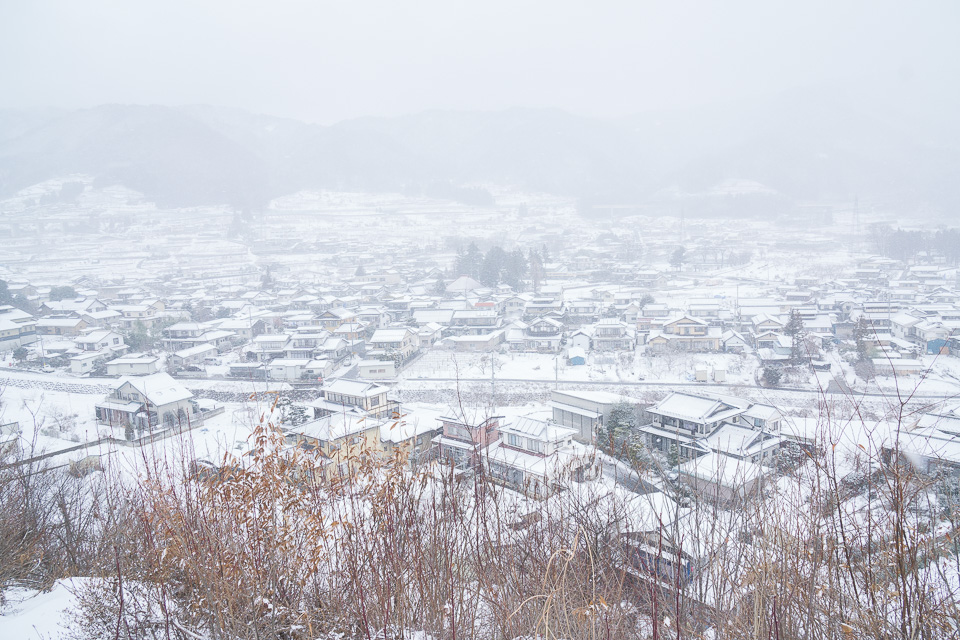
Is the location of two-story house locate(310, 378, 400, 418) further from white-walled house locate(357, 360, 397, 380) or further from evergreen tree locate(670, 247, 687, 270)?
evergreen tree locate(670, 247, 687, 270)

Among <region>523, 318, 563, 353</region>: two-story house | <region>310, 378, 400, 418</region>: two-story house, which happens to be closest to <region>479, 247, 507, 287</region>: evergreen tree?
<region>523, 318, 563, 353</region>: two-story house

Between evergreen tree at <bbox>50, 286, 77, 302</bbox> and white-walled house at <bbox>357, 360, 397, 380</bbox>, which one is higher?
evergreen tree at <bbox>50, 286, 77, 302</bbox>

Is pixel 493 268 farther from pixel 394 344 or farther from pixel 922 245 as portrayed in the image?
pixel 922 245

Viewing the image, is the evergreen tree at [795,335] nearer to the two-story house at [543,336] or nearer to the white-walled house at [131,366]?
the two-story house at [543,336]

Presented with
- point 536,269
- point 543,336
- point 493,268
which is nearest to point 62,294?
point 493,268

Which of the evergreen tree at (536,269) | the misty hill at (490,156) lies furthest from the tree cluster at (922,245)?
the misty hill at (490,156)

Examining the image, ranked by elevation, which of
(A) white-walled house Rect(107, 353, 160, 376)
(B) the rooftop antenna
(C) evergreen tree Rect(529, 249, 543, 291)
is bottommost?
(A) white-walled house Rect(107, 353, 160, 376)

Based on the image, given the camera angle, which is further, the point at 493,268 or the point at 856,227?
the point at 856,227

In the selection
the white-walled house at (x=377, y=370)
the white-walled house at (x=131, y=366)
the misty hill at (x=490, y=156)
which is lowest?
the white-walled house at (x=377, y=370)
